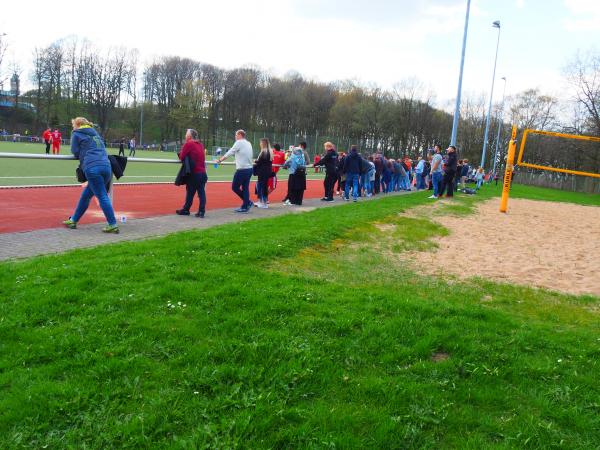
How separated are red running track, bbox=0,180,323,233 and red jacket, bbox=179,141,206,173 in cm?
147

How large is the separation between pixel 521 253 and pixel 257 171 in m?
6.92

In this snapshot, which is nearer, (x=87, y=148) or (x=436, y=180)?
(x=87, y=148)

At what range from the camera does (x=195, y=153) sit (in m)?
10.8

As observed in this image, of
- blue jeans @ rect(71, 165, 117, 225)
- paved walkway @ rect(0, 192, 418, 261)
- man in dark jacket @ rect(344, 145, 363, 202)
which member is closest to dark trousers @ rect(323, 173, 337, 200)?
man in dark jacket @ rect(344, 145, 363, 202)

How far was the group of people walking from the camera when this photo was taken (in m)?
8.16

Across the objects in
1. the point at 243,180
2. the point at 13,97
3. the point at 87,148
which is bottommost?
the point at 243,180

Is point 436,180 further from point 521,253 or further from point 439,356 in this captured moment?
point 439,356

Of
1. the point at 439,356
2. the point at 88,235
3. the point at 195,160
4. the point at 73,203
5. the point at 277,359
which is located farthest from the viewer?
the point at 73,203

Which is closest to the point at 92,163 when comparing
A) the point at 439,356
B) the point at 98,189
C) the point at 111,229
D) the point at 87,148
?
the point at 87,148

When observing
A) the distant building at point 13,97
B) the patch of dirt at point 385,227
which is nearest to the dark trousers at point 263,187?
the patch of dirt at point 385,227

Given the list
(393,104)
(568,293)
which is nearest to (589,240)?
(568,293)

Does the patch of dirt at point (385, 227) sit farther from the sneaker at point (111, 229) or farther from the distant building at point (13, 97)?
the distant building at point (13, 97)

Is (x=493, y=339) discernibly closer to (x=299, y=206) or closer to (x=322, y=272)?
(x=322, y=272)

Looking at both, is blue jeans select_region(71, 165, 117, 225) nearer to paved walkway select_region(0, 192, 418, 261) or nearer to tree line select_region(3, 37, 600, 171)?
paved walkway select_region(0, 192, 418, 261)
